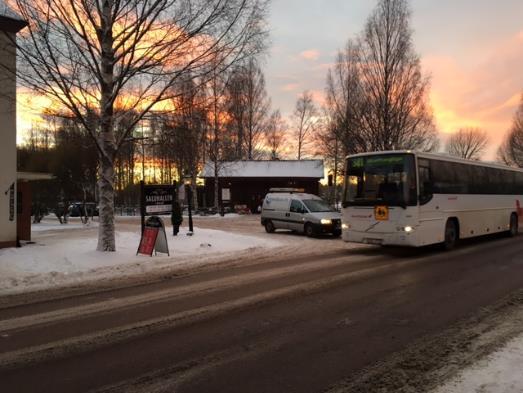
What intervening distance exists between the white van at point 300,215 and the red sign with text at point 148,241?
9.19 meters

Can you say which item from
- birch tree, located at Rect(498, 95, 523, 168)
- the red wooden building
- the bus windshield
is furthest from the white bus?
birch tree, located at Rect(498, 95, 523, 168)

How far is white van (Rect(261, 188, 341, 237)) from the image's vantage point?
21938mm

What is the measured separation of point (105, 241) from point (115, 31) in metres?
5.70

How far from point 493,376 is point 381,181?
1065 cm

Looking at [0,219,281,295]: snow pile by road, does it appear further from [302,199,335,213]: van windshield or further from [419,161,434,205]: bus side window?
[419,161,434,205]: bus side window

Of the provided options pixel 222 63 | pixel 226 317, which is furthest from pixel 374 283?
pixel 222 63

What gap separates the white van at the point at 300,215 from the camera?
21.9 meters

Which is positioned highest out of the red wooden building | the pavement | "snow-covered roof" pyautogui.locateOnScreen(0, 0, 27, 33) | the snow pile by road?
"snow-covered roof" pyautogui.locateOnScreen(0, 0, 27, 33)

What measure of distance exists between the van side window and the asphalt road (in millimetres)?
10826

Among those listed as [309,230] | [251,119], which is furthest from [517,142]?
[309,230]

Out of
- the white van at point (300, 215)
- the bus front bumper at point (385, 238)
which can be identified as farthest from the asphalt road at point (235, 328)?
the white van at point (300, 215)

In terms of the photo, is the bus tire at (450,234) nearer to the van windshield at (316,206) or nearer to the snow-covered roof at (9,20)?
the van windshield at (316,206)

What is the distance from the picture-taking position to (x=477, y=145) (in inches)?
3610

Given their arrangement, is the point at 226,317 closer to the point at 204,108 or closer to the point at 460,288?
the point at 460,288
